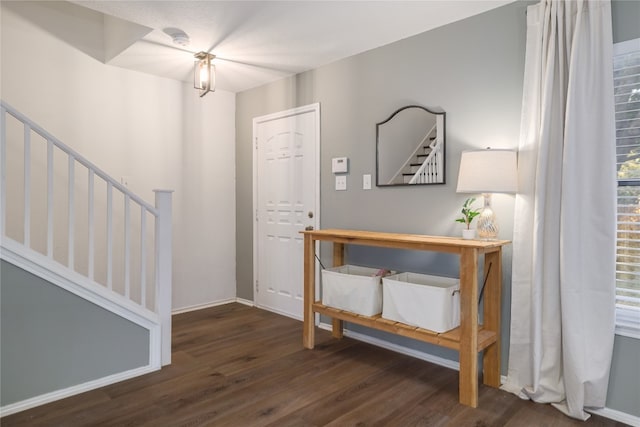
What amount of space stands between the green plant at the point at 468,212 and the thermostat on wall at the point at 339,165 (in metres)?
1.09

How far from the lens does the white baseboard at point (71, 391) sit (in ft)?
7.00

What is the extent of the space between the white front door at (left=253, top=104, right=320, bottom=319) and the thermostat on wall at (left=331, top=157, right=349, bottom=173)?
0.22m

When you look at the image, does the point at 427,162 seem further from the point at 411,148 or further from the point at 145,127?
the point at 145,127

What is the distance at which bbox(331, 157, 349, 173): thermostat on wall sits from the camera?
338 cm

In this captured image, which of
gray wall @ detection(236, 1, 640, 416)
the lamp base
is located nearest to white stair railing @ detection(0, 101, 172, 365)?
gray wall @ detection(236, 1, 640, 416)

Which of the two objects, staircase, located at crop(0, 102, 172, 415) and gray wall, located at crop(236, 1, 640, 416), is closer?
staircase, located at crop(0, 102, 172, 415)

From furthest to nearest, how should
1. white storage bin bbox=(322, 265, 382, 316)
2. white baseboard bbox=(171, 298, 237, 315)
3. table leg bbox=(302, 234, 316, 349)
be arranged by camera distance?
white baseboard bbox=(171, 298, 237, 315) → table leg bbox=(302, 234, 316, 349) → white storage bin bbox=(322, 265, 382, 316)

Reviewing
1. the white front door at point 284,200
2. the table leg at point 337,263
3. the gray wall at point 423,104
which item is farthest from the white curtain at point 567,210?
the white front door at point 284,200

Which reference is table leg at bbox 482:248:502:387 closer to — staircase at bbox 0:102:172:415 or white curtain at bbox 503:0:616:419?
white curtain at bbox 503:0:616:419

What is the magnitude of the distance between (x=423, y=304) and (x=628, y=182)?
1268mm

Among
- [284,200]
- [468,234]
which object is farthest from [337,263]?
[468,234]

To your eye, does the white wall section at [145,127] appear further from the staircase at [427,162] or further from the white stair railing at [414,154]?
the staircase at [427,162]

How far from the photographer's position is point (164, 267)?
2777 mm

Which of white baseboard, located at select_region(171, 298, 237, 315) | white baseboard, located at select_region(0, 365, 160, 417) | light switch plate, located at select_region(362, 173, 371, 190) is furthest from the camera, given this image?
white baseboard, located at select_region(171, 298, 237, 315)
